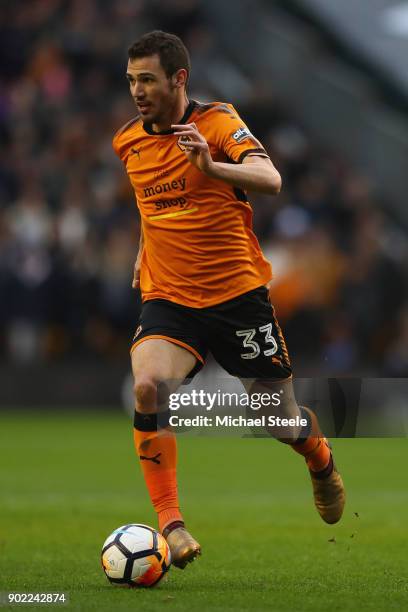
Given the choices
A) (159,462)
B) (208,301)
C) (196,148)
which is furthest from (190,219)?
(159,462)

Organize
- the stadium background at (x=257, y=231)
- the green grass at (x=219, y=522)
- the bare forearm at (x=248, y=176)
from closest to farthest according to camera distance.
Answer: the green grass at (x=219, y=522) < the bare forearm at (x=248, y=176) < the stadium background at (x=257, y=231)

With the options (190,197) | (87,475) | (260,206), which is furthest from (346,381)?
(260,206)

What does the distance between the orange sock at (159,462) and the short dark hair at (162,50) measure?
67.9 inches

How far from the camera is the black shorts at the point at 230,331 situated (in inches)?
265

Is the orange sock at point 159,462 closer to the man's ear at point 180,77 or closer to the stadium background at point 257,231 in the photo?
Result: the stadium background at point 257,231

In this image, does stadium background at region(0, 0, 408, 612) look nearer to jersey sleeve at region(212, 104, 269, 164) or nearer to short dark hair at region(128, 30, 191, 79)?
jersey sleeve at region(212, 104, 269, 164)

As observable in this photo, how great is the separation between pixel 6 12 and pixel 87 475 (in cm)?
969

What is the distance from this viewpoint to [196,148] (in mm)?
6035

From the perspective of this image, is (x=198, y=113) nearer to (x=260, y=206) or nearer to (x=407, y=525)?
(x=407, y=525)

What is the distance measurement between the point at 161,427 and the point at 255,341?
70 cm

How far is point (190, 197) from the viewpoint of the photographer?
674 cm

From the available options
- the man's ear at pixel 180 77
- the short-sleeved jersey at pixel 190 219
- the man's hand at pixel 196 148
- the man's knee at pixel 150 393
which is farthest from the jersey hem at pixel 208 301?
the man's ear at pixel 180 77

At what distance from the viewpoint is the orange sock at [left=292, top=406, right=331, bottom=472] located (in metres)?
6.92

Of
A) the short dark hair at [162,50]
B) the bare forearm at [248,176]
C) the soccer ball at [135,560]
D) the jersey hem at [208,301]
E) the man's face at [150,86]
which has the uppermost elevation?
the short dark hair at [162,50]
